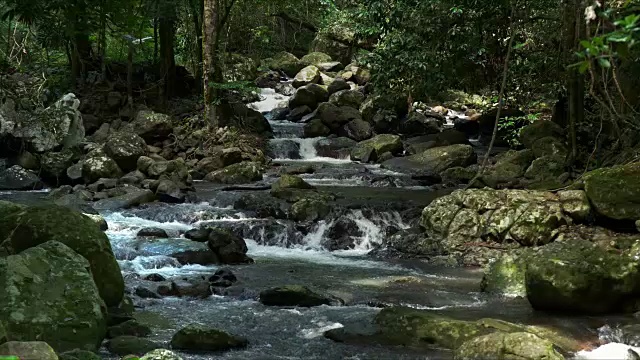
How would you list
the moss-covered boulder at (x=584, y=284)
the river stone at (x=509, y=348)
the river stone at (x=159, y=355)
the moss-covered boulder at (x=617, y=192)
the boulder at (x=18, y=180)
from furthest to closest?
the boulder at (x=18, y=180) < the moss-covered boulder at (x=617, y=192) < the moss-covered boulder at (x=584, y=284) < the river stone at (x=509, y=348) < the river stone at (x=159, y=355)

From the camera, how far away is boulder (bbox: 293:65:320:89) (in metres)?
26.5

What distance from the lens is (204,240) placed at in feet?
36.2

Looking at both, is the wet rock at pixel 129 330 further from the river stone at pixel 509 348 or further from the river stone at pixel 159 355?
the river stone at pixel 509 348

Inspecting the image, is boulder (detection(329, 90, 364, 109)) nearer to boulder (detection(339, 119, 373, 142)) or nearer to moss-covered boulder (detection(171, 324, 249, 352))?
boulder (detection(339, 119, 373, 142))

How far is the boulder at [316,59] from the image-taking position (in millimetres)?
29438

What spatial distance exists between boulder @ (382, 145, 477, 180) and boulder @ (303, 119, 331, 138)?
11.7 ft

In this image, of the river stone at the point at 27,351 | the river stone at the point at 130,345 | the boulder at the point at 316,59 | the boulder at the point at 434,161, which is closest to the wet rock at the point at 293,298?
the river stone at the point at 130,345

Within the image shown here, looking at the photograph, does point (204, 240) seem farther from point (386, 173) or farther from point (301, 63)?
point (301, 63)

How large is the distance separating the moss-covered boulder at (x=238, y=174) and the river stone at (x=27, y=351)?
11772 mm

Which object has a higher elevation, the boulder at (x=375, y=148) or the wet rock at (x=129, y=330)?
the boulder at (x=375, y=148)

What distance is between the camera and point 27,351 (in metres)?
3.92

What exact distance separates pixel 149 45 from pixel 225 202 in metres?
10.6

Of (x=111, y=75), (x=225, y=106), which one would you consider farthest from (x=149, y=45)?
(x=225, y=106)

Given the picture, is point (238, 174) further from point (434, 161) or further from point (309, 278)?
point (309, 278)
